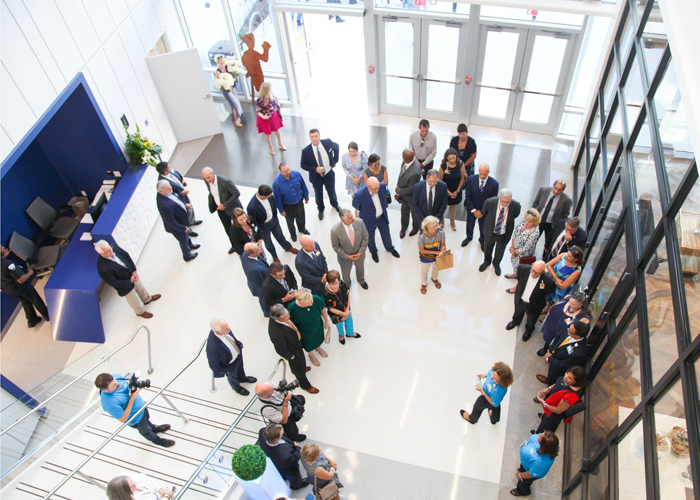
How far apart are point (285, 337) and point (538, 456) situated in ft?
9.38

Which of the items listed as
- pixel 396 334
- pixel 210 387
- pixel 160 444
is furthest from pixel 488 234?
pixel 160 444

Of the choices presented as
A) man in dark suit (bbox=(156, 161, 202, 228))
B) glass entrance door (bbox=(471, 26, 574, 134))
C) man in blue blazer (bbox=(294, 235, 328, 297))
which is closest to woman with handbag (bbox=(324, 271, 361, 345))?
man in blue blazer (bbox=(294, 235, 328, 297))

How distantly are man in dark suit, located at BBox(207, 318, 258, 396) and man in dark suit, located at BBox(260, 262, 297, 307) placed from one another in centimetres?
68

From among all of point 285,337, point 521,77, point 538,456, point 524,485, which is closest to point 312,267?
point 285,337

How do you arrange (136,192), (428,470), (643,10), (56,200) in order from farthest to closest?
(56,200) < (136,192) < (643,10) < (428,470)

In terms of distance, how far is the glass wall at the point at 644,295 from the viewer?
11.2 ft

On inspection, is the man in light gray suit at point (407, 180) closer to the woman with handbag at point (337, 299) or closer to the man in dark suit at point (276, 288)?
the woman with handbag at point (337, 299)

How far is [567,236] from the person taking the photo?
596cm

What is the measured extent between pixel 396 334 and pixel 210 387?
264 centimetres

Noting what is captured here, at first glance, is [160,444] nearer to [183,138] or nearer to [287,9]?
[183,138]

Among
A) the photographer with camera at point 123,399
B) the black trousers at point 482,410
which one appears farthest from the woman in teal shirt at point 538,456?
the photographer with camera at point 123,399

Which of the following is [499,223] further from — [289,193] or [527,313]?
[289,193]

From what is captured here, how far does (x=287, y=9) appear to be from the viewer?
9.89 meters

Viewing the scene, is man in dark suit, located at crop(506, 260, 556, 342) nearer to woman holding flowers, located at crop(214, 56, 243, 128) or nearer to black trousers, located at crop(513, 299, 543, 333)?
black trousers, located at crop(513, 299, 543, 333)
